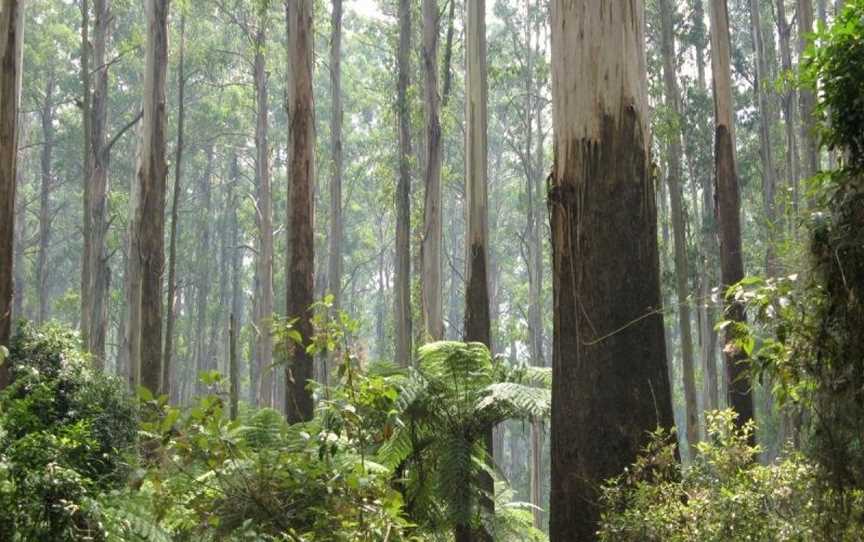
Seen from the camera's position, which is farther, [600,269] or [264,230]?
[264,230]

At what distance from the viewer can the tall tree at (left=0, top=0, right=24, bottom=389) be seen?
955 cm

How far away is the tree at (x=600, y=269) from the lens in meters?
4.82

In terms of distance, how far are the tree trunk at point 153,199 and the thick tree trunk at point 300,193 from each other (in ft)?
7.96

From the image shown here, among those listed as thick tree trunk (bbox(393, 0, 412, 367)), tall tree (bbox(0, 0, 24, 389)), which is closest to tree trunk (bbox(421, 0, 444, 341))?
thick tree trunk (bbox(393, 0, 412, 367))

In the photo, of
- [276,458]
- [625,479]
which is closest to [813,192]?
[625,479]

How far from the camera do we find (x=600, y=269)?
495 centimetres

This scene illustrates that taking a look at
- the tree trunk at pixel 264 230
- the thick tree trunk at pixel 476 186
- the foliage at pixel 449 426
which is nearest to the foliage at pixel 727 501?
the foliage at pixel 449 426

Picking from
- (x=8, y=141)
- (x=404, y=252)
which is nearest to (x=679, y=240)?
(x=404, y=252)

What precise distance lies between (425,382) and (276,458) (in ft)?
8.61

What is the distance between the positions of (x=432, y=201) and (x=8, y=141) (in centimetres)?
878

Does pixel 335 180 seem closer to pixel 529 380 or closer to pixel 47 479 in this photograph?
pixel 529 380

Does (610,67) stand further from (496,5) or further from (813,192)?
(496,5)

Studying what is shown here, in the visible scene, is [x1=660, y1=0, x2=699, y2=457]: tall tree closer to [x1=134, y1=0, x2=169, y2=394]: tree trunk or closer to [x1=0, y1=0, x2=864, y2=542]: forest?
[x1=0, y1=0, x2=864, y2=542]: forest

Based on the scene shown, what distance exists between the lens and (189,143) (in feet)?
130
